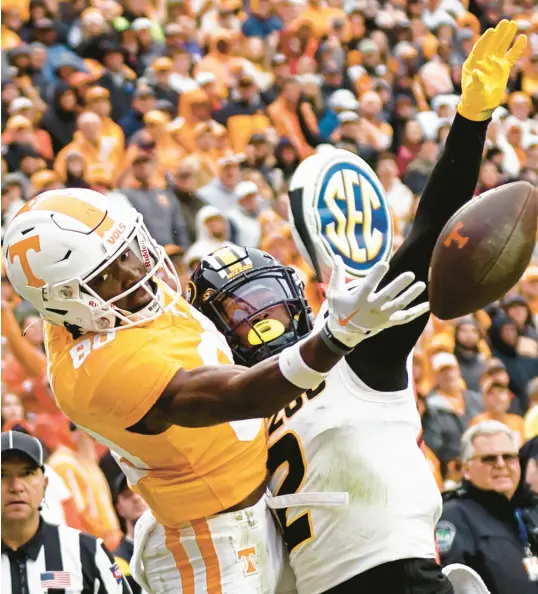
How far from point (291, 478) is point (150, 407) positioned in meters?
0.49

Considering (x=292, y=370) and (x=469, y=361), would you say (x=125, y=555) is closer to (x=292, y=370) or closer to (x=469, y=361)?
(x=292, y=370)

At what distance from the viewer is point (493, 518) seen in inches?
212

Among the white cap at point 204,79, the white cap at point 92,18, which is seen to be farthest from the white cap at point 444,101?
the white cap at point 92,18

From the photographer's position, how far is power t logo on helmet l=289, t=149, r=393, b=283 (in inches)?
141

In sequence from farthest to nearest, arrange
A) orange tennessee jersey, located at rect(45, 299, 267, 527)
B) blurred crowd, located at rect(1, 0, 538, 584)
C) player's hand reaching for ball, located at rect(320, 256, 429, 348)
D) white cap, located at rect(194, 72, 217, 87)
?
1. white cap, located at rect(194, 72, 217, 87)
2. blurred crowd, located at rect(1, 0, 538, 584)
3. orange tennessee jersey, located at rect(45, 299, 267, 527)
4. player's hand reaching for ball, located at rect(320, 256, 429, 348)

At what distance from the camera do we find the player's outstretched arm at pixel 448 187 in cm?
331

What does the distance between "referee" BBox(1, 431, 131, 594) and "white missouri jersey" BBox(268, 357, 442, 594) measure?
1.27 meters

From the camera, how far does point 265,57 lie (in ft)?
39.2

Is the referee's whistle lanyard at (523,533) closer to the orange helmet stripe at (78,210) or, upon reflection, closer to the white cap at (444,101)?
the orange helmet stripe at (78,210)

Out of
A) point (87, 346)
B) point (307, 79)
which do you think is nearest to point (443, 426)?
point (307, 79)

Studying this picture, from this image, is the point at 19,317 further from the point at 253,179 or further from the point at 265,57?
the point at 265,57

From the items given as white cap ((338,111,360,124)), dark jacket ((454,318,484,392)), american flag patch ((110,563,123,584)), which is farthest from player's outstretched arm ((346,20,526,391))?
white cap ((338,111,360,124))

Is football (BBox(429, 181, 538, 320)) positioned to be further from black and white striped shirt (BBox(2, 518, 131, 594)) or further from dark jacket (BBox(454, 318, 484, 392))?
dark jacket (BBox(454, 318, 484, 392))

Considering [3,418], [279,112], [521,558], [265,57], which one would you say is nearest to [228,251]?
[521,558]
